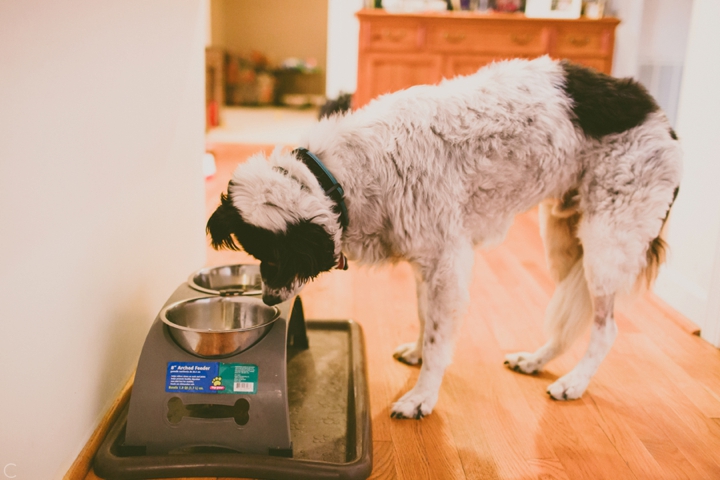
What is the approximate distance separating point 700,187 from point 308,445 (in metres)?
2.03

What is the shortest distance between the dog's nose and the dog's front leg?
465mm

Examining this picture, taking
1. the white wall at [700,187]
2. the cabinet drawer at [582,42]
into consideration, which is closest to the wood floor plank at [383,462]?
the white wall at [700,187]

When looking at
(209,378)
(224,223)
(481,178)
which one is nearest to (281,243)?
(224,223)

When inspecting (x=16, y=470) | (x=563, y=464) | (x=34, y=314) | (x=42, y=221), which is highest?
(x=42, y=221)

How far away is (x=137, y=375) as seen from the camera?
1.54 meters

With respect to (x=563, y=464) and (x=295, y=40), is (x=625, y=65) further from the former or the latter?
(x=295, y=40)

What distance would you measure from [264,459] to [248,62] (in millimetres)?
8658

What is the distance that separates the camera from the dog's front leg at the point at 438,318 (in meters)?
1.79

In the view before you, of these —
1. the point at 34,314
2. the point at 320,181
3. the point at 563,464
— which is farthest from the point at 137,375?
the point at 563,464

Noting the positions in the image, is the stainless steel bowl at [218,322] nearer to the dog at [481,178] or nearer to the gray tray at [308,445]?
the dog at [481,178]

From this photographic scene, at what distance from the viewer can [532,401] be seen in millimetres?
1955

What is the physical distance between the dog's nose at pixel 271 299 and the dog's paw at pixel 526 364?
986 millimetres

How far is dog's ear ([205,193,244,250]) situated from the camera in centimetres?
152

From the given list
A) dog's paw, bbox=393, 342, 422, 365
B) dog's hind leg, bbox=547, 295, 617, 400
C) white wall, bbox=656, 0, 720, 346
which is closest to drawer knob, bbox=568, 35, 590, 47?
white wall, bbox=656, 0, 720, 346
